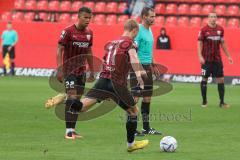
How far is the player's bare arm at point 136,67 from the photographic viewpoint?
11742mm

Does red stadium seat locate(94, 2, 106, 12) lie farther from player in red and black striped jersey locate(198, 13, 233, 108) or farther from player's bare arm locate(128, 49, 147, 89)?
player's bare arm locate(128, 49, 147, 89)

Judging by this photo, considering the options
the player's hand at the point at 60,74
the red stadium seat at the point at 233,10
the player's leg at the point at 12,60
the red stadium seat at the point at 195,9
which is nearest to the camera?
the player's hand at the point at 60,74

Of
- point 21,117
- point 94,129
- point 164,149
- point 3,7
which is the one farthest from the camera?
point 3,7

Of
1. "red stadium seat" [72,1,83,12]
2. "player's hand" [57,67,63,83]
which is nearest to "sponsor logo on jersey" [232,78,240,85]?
"red stadium seat" [72,1,83,12]

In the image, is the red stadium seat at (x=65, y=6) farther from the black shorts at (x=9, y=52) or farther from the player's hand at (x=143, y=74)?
the player's hand at (x=143, y=74)

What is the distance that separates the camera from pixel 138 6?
33.4 meters

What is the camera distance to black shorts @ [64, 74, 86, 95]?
13.3 meters

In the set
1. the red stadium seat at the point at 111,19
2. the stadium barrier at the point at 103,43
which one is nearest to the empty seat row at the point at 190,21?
the stadium barrier at the point at 103,43

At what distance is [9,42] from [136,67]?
19579mm

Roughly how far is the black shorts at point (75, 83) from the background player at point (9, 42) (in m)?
18.4

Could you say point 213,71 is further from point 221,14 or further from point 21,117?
point 221,14

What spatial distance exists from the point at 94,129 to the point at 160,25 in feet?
60.6

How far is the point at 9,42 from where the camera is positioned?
1252 inches

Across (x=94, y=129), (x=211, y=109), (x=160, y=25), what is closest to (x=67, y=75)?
(x=94, y=129)
